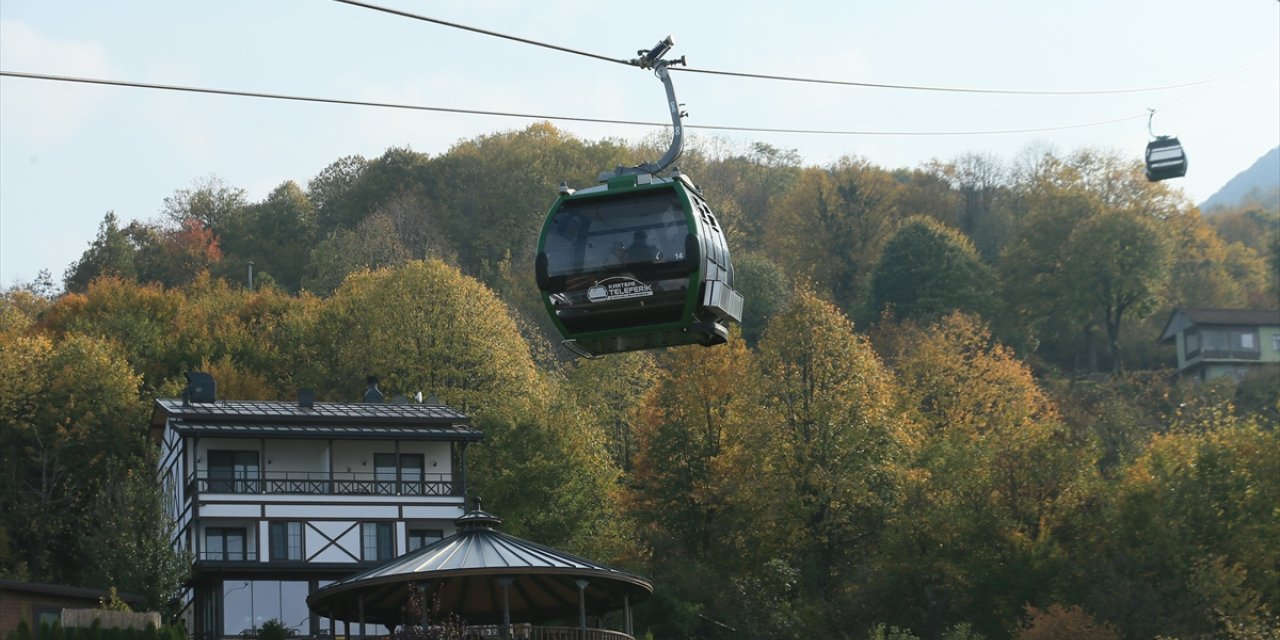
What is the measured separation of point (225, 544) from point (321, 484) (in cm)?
377

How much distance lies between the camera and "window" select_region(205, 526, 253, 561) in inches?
2379

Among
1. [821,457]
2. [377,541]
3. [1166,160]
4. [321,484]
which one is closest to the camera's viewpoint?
[1166,160]

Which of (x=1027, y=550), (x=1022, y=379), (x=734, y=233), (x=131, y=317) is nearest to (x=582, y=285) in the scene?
(x=1027, y=550)

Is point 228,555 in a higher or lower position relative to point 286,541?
lower

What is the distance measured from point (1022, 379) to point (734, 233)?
101ft

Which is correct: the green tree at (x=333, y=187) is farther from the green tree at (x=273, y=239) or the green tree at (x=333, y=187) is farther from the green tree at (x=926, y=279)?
the green tree at (x=926, y=279)

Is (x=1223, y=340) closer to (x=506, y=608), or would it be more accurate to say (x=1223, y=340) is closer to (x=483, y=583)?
(x=483, y=583)

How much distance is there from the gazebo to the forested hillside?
966 centimetres

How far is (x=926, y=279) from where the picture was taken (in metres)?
97.2

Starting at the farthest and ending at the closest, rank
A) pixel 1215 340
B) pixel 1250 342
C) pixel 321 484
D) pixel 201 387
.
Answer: pixel 1250 342 < pixel 1215 340 < pixel 201 387 < pixel 321 484

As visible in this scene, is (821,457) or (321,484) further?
(821,457)

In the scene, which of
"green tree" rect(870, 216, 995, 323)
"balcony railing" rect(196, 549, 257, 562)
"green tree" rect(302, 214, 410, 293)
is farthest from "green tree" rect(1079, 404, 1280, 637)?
"green tree" rect(302, 214, 410, 293)

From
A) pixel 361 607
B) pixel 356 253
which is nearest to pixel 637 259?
pixel 361 607

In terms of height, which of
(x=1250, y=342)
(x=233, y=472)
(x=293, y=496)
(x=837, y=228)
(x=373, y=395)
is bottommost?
(x=293, y=496)
